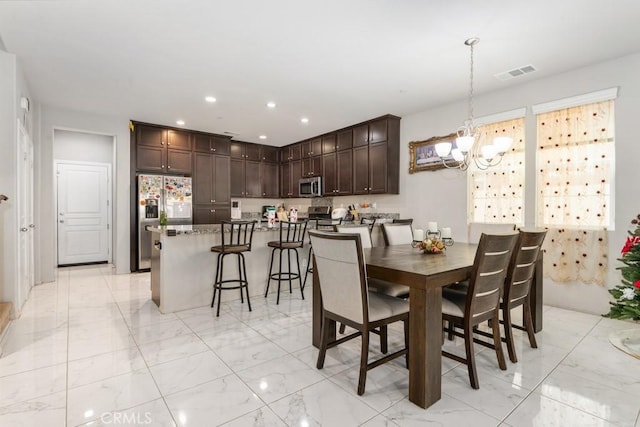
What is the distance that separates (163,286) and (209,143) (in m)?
3.67

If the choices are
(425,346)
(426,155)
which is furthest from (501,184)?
(425,346)

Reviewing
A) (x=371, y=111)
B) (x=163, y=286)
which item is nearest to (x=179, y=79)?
(x=163, y=286)

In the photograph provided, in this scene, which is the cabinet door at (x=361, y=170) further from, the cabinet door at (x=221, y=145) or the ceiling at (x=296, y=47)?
the cabinet door at (x=221, y=145)

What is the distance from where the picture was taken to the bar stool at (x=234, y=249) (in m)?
3.48

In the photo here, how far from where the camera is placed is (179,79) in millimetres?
3756

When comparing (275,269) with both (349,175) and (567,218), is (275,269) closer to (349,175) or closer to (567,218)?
(349,175)

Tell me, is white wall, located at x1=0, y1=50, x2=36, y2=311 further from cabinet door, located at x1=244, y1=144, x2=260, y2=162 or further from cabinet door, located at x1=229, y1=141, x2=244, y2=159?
cabinet door, located at x1=244, y1=144, x2=260, y2=162

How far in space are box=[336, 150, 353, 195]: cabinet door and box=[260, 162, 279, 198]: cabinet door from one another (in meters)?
2.16

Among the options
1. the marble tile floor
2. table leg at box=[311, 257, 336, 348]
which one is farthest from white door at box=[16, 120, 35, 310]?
table leg at box=[311, 257, 336, 348]

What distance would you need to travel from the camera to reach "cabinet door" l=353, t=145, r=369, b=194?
5.48 m

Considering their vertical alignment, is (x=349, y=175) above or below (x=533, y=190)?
above

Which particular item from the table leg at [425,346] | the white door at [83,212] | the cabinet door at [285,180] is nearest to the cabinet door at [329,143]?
the cabinet door at [285,180]

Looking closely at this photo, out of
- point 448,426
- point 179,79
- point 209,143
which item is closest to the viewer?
point 448,426

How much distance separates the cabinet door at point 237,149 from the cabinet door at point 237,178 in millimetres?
88
